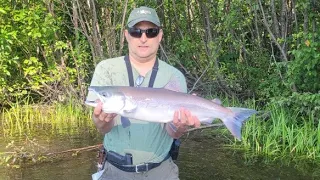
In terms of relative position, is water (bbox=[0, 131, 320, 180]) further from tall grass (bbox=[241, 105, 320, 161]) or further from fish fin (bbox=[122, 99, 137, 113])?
fish fin (bbox=[122, 99, 137, 113])

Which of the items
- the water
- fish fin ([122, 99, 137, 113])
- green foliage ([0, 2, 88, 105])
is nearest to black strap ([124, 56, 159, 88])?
fish fin ([122, 99, 137, 113])

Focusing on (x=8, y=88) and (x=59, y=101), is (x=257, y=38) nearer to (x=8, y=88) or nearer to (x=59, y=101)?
(x=59, y=101)

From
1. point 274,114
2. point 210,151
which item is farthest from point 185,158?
point 274,114

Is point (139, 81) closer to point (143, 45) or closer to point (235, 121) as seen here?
point (143, 45)

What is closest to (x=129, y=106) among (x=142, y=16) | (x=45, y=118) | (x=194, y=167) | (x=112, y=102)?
(x=112, y=102)

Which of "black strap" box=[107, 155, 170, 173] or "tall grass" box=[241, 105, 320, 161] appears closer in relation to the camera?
"black strap" box=[107, 155, 170, 173]

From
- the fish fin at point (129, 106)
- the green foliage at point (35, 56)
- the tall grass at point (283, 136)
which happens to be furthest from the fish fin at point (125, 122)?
the green foliage at point (35, 56)

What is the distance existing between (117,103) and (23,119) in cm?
763

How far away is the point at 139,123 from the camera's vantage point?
3.35m

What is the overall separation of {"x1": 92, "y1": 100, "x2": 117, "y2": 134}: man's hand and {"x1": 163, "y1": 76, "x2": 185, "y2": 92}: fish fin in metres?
0.47

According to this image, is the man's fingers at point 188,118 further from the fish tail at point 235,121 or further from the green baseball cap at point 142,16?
the green baseball cap at point 142,16

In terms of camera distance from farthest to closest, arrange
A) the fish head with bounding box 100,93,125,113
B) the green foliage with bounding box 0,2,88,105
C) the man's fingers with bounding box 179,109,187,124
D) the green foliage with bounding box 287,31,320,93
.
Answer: the green foliage with bounding box 0,2,88,105 < the green foliage with bounding box 287,31,320,93 < the man's fingers with bounding box 179,109,187,124 < the fish head with bounding box 100,93,125,113

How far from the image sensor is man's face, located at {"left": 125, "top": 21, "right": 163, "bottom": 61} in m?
3.38

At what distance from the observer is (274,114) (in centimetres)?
827
